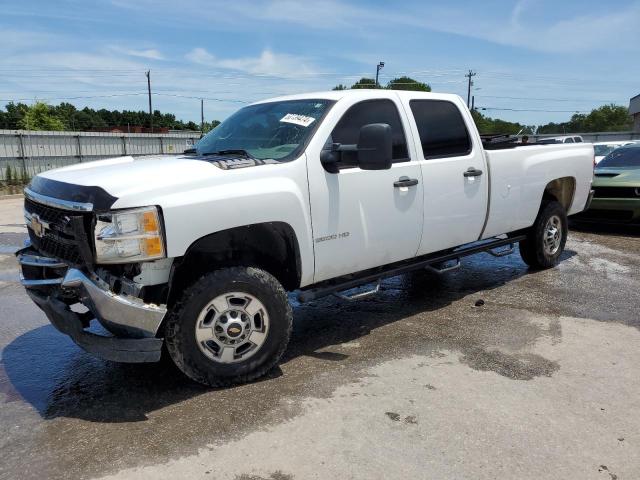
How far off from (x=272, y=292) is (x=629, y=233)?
8278 millimetres

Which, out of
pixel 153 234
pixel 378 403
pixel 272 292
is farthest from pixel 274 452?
pixel 153 234

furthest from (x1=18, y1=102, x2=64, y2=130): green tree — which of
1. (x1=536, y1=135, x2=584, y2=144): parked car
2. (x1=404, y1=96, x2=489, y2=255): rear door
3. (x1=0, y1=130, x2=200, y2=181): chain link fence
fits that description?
(x1=404, y1=96, x2=489, y2=255): rear door

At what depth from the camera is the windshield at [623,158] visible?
1005 cm

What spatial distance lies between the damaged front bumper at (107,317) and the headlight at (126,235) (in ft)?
0.63

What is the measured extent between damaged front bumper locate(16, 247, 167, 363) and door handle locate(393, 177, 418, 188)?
2.13m

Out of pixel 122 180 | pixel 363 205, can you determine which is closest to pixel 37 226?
pixel 122 180

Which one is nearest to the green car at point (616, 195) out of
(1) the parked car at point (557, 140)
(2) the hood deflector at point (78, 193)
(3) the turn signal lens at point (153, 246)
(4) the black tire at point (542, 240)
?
(1) the parked car at point (557, 140)

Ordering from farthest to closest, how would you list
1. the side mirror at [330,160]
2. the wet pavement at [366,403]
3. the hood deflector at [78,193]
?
1. the side mirror at [330,160]
2. the hood deflector at [78,193]
3. the wet pavement at [366,403]

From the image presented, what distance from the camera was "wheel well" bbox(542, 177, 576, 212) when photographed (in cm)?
659

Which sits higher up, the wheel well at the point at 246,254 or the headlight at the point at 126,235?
the headlight at the point at 126,235

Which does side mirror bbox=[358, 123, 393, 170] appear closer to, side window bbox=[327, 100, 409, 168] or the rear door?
side window bbox=[327, 100, 409, 168]

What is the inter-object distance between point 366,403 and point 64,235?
7.13 feet

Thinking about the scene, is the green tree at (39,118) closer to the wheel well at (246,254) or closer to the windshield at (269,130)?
the windshield at (269,130)

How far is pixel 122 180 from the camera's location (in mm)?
3238
